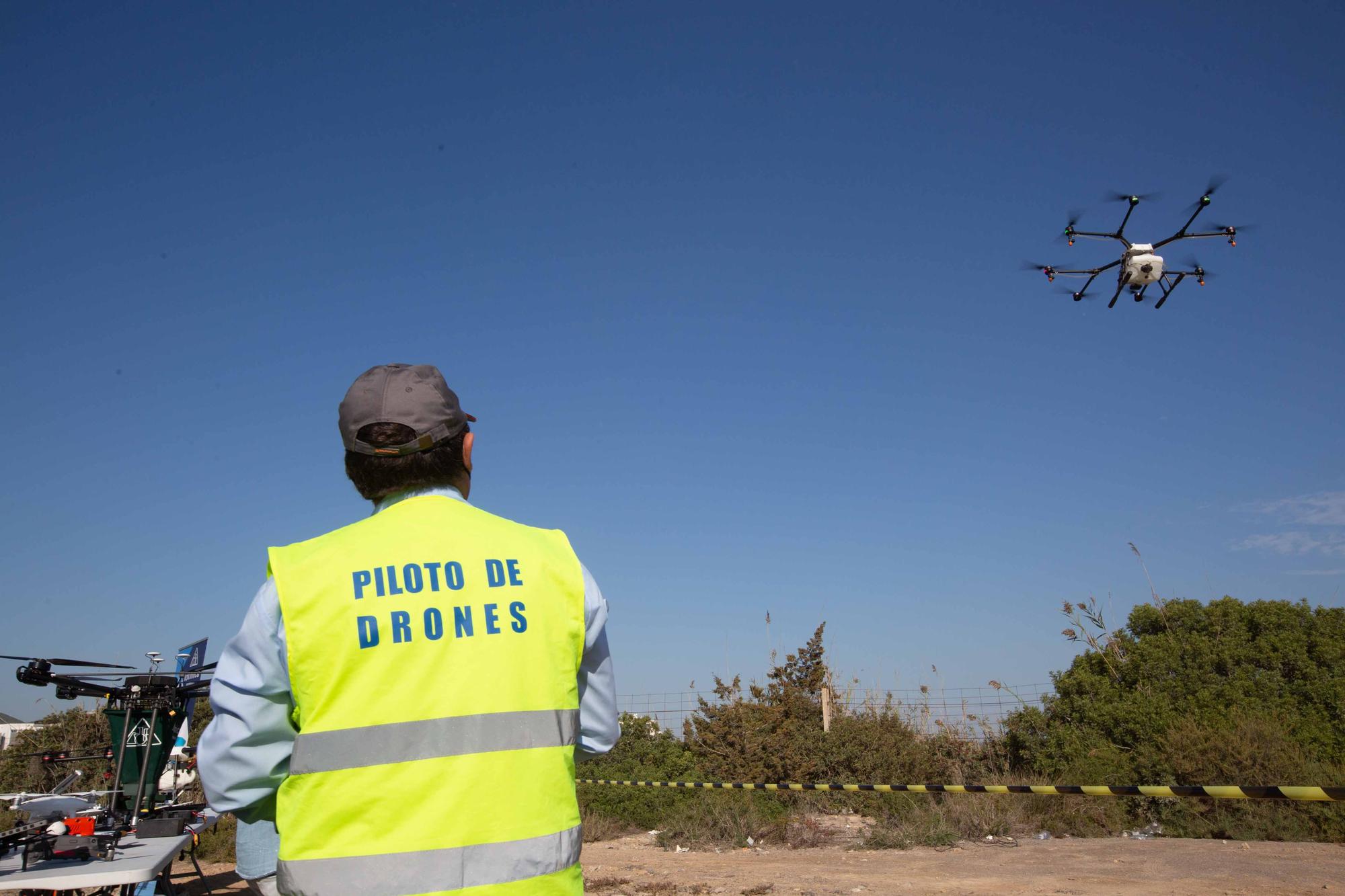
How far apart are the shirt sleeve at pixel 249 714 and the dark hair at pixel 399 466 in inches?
13.7

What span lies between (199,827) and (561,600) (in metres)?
5.61

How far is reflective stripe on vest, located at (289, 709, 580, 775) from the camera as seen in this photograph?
5.08 feet

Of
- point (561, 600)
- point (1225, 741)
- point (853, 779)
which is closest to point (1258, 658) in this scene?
point (1225, 741)

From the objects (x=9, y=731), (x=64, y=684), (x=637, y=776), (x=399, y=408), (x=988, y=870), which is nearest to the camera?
(x=399, y=408)

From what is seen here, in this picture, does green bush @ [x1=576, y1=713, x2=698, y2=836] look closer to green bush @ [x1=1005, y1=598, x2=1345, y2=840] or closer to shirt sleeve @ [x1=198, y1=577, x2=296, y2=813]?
green bush @ [x1=1005, y1=598, x2=1345, y2=840]

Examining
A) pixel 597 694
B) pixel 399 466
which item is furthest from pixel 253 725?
pixel 597 694

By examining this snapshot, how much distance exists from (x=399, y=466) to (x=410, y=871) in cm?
78

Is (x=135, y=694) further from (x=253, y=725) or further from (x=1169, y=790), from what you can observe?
(x=1169, y=790)

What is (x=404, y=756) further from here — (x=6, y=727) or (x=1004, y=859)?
(x=6, y=727)

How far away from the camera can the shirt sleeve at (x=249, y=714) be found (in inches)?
62.9

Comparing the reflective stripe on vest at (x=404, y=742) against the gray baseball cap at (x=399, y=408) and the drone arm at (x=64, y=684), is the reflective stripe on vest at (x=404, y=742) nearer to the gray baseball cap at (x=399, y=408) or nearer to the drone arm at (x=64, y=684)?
the gray baseball cap at (x=399, y=408)

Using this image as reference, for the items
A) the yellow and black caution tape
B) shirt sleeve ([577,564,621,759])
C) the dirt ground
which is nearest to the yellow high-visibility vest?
shirt sleeve ([577,564,621,759])

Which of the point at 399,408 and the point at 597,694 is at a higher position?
the point at 399,408

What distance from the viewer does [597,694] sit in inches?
76.4
